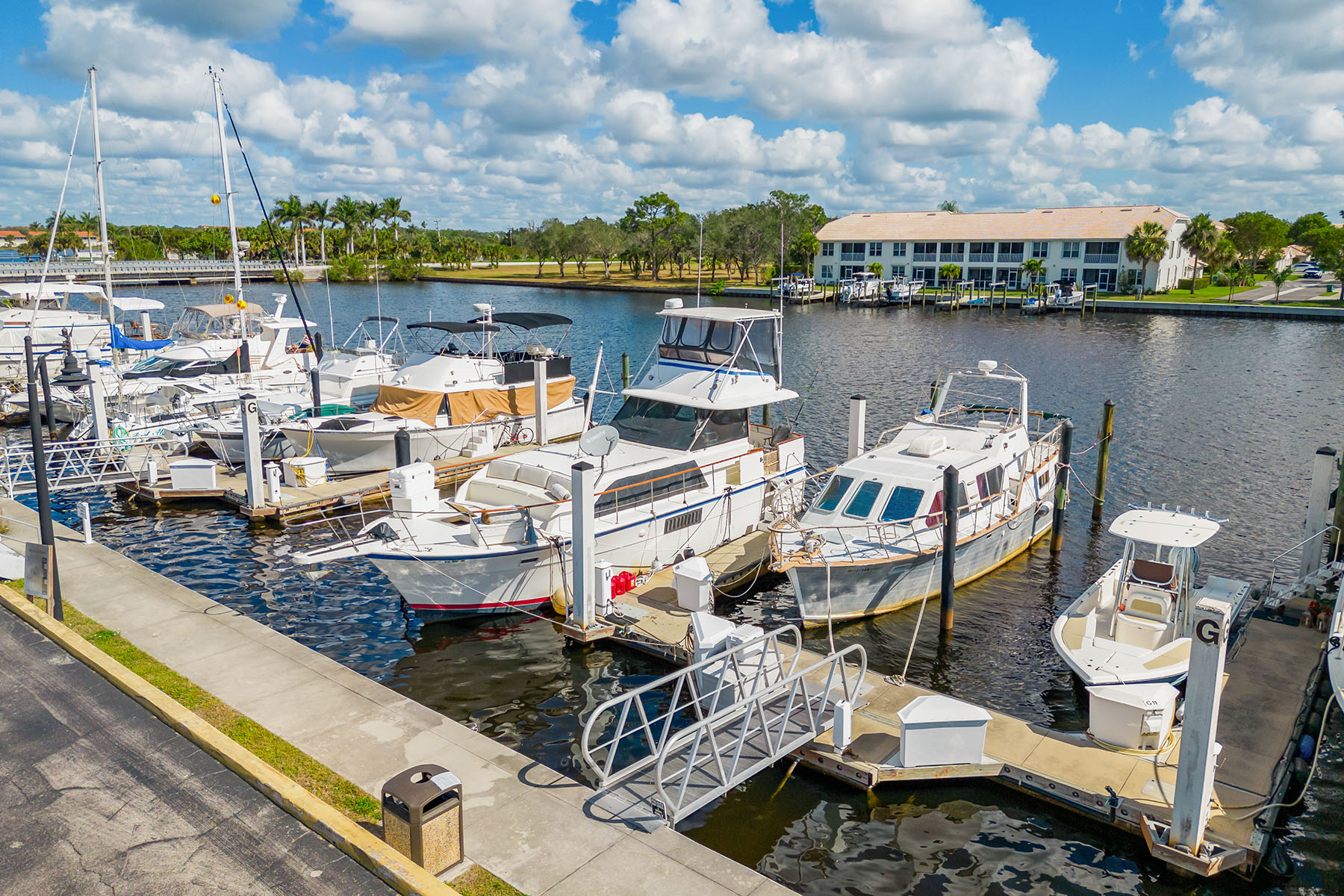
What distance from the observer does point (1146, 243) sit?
83.2m

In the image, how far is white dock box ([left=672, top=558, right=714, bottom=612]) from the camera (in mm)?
14906

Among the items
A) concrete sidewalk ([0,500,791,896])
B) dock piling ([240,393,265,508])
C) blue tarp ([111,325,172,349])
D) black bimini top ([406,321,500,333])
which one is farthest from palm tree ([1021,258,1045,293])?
concrete sidewalk ([0,500,791,896])

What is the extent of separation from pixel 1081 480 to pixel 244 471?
80.5ft

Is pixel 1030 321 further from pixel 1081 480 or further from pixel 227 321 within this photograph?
pixel 227 321

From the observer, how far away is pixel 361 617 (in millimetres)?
16625

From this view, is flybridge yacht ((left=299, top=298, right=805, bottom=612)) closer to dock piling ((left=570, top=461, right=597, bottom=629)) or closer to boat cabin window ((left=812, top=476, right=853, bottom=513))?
dock piling ((left=570, top=461, right=597, bottom=629))

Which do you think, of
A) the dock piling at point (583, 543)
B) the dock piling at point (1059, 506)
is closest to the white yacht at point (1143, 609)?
the dock piling at point (1059, 506)

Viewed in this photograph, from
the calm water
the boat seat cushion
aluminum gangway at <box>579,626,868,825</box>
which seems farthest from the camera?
the boat seat cushion

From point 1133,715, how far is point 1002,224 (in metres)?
94.0

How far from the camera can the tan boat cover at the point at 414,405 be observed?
2603 centimetres

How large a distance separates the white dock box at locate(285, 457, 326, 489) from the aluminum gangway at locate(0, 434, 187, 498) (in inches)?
140

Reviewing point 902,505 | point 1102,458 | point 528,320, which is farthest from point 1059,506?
point 528,320

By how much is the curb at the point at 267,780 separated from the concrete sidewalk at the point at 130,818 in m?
0.09

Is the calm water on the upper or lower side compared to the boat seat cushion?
lower
